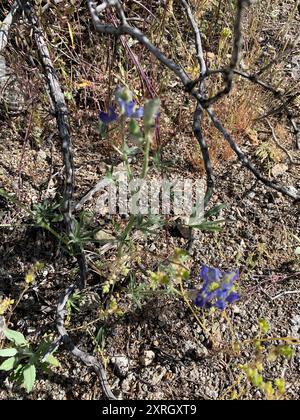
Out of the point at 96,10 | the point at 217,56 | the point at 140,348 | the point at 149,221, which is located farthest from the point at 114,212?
the point at 217,56

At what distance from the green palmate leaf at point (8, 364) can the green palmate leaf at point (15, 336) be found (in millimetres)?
44

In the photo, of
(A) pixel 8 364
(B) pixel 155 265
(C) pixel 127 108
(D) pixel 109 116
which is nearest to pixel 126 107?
(C) pixel 127 108

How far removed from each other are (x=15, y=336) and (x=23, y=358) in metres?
0.08

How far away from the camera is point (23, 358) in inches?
54.5

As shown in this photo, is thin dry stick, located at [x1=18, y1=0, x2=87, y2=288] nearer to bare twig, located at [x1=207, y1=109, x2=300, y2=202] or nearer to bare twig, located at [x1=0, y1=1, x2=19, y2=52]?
bare twig, located at [x1=0, y1=1, x2=19, y2=52]

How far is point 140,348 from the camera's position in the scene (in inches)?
57.5

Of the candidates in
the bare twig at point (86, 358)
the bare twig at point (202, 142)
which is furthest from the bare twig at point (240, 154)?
the bare twig at point (86, 358)

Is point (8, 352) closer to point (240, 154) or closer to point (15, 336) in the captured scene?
point (15, 336)

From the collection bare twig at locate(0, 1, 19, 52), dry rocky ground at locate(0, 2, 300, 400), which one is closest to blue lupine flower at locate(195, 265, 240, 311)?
dry rocky ground at locate(0, 2, 300, 400)

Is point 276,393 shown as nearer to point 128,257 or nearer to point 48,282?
point 128,257

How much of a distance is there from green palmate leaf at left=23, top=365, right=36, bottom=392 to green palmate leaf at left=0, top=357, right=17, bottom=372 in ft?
0.15

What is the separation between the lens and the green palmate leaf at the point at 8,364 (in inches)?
51.0

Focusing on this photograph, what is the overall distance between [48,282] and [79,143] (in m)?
0.55

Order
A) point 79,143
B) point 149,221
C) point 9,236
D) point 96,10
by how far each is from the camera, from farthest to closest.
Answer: point 79,143 → point 9,236 → point 149,221 → point 96,10
